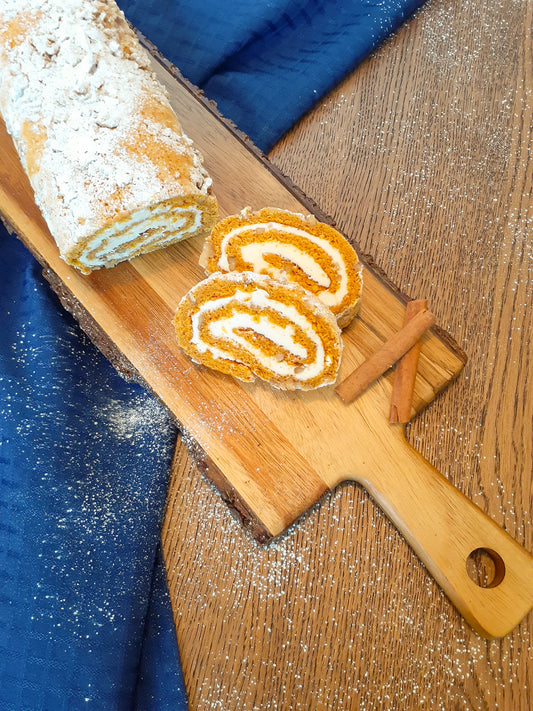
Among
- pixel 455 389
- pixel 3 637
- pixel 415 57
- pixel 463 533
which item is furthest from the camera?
pixel 415 57

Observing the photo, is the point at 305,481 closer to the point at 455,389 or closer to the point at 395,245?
the point at 455,389

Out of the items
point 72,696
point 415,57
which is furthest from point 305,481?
point 415,57

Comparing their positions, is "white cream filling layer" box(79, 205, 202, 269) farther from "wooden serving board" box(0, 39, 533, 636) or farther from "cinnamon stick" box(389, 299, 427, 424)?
"cinnamon stick" box(389, 299, 427, 424)

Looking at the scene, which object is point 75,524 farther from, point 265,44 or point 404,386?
point 265,44

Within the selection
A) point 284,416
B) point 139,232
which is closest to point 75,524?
point 284,416

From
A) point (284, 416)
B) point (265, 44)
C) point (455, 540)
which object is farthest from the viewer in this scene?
point (265, 44)

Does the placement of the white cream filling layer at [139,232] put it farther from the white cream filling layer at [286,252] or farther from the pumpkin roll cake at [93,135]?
the white cream filling layer at [286,252]
